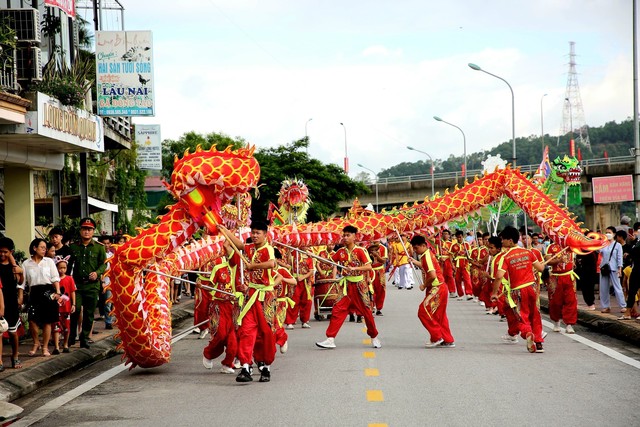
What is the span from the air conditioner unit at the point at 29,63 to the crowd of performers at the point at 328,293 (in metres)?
7.65

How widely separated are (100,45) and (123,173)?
12.4 m

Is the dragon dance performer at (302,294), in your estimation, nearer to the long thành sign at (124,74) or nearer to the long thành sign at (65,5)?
the long thành sign at (124,74)

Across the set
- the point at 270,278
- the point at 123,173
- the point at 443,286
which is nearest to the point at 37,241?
the point at 270,278

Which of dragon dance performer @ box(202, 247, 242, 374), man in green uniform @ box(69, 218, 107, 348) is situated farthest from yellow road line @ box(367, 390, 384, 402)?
man in green uniform @ box(69, 218, 107, 348)

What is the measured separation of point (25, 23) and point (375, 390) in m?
15.7

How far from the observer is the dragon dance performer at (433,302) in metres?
14.4

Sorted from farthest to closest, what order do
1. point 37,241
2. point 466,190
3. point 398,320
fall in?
point 398,320 < point 466,190 < point 37,241

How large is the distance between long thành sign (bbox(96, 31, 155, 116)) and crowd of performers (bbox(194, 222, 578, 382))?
8003mm

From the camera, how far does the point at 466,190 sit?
53.2 ft

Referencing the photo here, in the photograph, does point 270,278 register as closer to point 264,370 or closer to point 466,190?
point 264,370

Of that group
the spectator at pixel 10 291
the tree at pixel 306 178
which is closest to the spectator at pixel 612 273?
the spectator at pixel 10 291

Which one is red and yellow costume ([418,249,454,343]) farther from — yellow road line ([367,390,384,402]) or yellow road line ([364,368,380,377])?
yellow road line ([367,390,384,402])

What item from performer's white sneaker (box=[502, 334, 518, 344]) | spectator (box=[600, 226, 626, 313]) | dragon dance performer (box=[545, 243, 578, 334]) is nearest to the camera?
performer's white sneaker (box=[502, 334, 518, 344])

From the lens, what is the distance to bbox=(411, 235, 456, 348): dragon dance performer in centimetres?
1438
